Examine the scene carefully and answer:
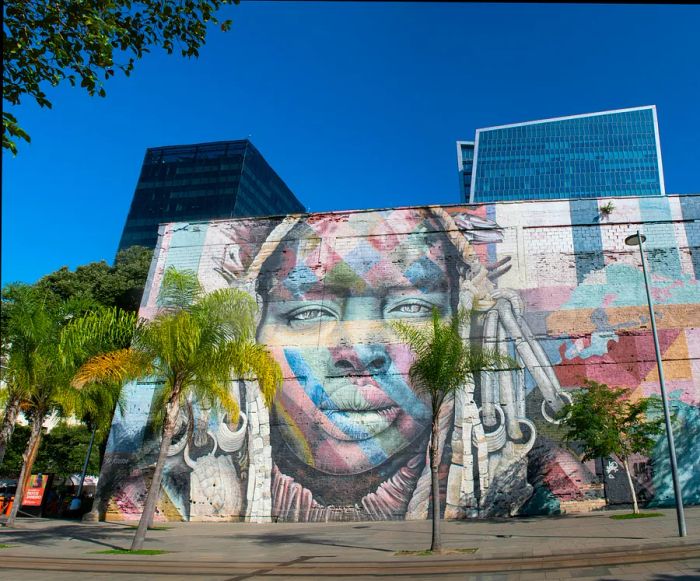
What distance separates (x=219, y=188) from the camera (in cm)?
10031

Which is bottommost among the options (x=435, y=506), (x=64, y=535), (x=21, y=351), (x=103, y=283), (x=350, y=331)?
(x=64, y=535)

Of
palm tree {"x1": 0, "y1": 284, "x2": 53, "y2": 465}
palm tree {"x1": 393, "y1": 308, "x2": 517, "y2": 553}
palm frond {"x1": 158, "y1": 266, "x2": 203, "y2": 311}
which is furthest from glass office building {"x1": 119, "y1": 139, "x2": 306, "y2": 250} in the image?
palm tree {"x1": 393, "y1": 308, "x2": 517, "y2": 553}

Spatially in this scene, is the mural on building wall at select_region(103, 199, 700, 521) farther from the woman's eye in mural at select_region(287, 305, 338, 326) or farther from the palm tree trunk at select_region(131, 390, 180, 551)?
the palm tree trunk at select_region(131, 390, 180, 551)

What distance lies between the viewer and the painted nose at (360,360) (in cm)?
2291

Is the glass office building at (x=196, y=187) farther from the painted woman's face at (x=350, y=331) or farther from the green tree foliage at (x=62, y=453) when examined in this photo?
the painted woman's face at (x=350, y=331)

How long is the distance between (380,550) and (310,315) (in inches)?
526

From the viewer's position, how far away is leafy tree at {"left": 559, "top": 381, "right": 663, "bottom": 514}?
17.1 m

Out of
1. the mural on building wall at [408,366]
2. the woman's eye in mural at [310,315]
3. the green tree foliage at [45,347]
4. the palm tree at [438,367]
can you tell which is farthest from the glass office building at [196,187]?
the palm tree at [438,367]

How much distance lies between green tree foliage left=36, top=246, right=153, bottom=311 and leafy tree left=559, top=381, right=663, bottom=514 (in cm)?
2416

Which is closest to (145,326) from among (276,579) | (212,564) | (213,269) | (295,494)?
(212,564)

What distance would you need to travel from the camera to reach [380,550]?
40.1 ft

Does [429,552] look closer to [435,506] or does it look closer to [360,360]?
[435,506]

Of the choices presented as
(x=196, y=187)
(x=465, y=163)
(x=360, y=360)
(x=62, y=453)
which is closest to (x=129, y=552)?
(x=360, y=360)

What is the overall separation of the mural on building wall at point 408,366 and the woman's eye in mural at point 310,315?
0.06m
